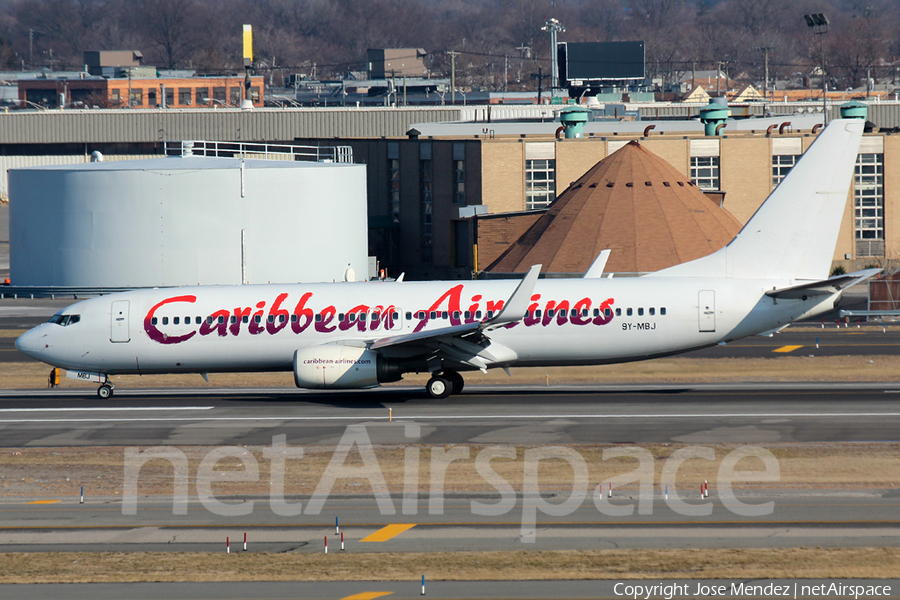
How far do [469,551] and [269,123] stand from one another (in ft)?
339

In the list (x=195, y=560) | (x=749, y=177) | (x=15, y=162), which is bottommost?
(x=195, y=560)

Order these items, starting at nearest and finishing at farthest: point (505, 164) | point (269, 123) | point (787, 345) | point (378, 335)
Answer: point (378, 335) < point (787, 345) < point (505, 164) < point (269, 123)

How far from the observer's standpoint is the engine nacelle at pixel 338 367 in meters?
35.9

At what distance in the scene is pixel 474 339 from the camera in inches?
1446

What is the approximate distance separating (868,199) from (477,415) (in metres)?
63.4

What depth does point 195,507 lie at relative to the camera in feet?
80.1

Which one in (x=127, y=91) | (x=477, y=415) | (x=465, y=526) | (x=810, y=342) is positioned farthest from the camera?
(x=127, y=91)

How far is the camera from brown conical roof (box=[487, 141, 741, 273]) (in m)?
66.4

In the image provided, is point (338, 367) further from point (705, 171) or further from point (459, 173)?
point (705, 171)

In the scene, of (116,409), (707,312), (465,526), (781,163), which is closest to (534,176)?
(781,163)

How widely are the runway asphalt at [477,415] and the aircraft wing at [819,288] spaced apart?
356 centimetres

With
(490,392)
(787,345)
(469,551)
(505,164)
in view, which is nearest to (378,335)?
(490,392)

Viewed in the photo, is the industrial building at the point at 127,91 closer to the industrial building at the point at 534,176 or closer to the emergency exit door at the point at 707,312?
the industrial building at the point at 534,176

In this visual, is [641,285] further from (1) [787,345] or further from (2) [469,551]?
(2) [469,551]
